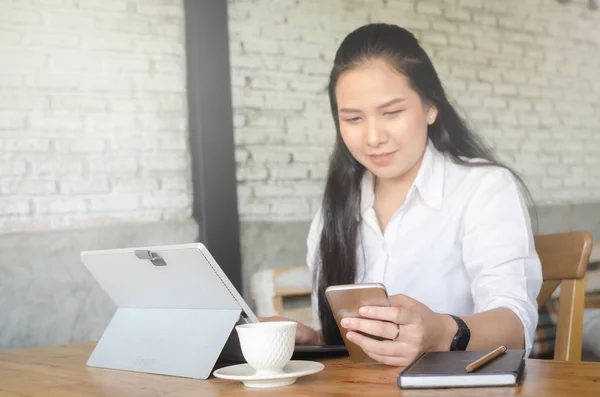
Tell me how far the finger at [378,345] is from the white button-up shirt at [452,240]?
0.46m

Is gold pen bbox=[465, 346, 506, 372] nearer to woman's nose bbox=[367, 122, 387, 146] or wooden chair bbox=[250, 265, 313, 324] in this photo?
woman's nose bbox=[367, 122, 387, 146]

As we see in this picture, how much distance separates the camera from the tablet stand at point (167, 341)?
143cm

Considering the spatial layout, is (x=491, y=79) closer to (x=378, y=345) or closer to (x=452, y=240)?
(x=452, y=240)

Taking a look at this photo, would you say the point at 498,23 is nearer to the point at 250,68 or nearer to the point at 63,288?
the point at 250,68

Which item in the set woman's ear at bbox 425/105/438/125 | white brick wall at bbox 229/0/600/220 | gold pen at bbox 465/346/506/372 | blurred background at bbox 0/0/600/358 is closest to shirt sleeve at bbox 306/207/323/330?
woman's ear at bbox 425/105/438/125

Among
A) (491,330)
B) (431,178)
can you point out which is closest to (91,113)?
(431,178)

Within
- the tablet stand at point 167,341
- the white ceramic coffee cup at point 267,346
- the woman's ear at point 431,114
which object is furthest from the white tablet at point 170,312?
the woman's ear at point 431,114

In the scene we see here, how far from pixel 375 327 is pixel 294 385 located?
0.59ft

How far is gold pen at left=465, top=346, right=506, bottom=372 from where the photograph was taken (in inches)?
44.6

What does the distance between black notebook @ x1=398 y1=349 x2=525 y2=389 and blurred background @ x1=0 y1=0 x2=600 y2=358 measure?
2.30 meters

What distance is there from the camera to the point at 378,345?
1.38m

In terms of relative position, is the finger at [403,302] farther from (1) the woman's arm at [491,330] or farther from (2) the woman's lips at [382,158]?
(2) the woman's lips at [382,158]

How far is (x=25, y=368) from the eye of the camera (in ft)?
5.83

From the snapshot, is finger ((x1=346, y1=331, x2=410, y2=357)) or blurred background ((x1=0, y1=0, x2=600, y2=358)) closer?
finger ((x1=346, y1=331, x2=410, y2=357))
